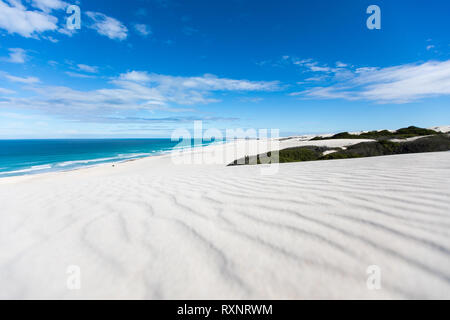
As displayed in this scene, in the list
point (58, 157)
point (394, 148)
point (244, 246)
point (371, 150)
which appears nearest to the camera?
point (244, 246)

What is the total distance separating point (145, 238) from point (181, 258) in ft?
1.49

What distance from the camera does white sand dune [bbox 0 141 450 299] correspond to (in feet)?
3.50

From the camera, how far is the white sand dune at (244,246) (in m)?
1.07

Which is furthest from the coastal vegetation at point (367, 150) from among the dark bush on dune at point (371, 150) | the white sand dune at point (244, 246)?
the white sand dune at point (244, 246)

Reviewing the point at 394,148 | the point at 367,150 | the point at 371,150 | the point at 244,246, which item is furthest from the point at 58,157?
the point at 394,148

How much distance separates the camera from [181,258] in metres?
1.33

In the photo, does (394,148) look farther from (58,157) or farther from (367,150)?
(58,157)

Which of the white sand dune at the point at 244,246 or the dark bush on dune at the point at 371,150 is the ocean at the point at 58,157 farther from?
the white sand dune at the point at 244,246

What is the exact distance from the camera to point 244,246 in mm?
1396

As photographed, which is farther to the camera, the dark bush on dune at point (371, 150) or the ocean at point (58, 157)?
the ocean at point (58, 157)

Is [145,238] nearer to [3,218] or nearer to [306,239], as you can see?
[306,239]

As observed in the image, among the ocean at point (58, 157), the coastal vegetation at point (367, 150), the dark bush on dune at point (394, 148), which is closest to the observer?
the dark bush on dune at point (394, 148)

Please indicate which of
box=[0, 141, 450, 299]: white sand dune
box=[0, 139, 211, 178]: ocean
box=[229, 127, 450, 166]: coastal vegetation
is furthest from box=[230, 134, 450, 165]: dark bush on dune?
box=[0, 139, 211, 178]: ocean
